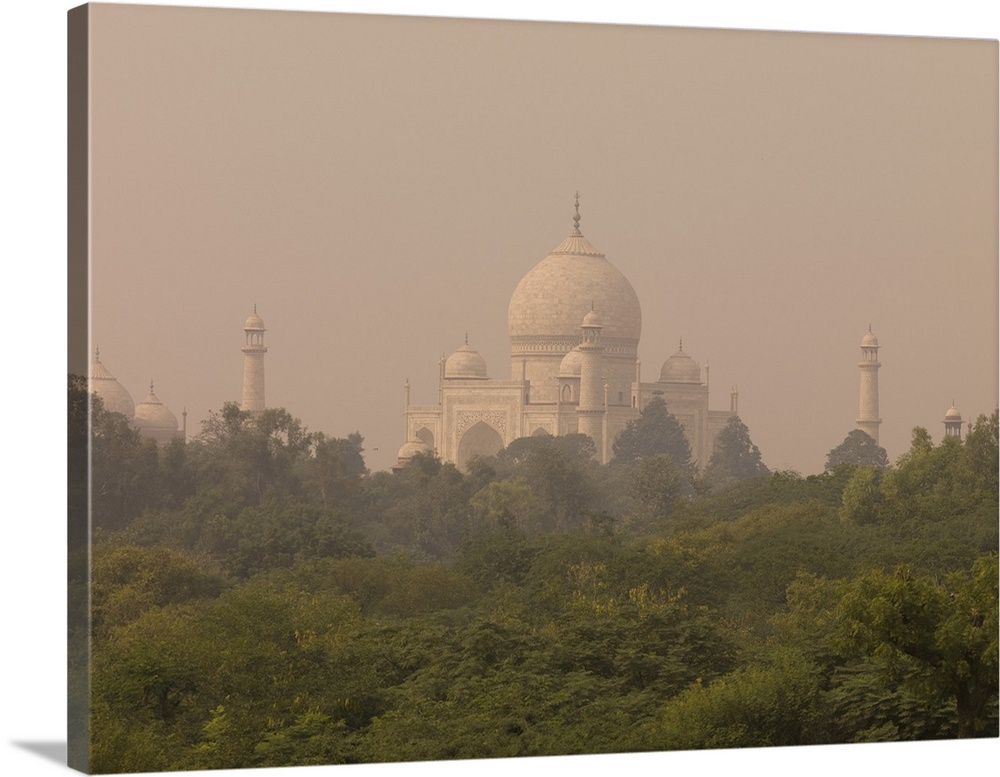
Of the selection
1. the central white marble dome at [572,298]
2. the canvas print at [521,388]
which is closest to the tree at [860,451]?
the canvas print at [521,388]

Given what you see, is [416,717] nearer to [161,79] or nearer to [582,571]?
[582,571]

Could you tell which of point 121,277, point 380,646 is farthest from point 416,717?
point 121,277

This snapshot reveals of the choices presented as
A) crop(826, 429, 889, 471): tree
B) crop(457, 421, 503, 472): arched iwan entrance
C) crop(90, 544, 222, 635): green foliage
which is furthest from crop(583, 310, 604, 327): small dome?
crop(90, 544, 222, 635): green foliage

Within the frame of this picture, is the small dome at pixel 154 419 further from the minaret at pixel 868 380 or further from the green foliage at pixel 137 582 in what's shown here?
the minaret at pixel 868 380

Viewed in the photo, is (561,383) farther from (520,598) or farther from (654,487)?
(520,598)

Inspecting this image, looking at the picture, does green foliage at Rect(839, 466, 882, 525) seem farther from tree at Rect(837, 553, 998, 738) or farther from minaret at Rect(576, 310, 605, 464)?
tree at Rect(837, 553, 998, 738)

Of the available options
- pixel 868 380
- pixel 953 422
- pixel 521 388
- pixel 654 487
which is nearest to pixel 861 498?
pixel 953 422
